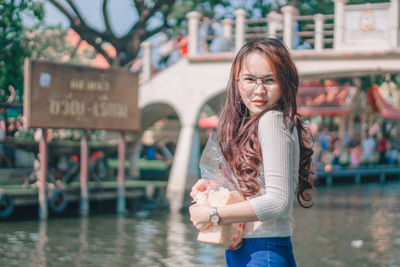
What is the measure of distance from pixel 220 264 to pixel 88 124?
6.24 m

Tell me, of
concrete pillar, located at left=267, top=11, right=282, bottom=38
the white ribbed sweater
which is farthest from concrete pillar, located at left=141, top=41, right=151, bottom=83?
the white ribbed sweater

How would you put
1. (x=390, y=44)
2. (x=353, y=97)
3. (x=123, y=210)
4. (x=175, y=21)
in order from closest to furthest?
(x=123, y=210)
(x=390, y=44)
(x=175, y=21)
(x=353, y=97)

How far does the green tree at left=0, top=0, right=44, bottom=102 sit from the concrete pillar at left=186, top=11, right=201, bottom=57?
4969mm

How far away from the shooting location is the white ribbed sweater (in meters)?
2.42

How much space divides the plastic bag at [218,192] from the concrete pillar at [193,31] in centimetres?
1854

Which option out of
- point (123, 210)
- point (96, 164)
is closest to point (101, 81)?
point (123, 210)

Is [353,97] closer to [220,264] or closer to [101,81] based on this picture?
[101,81]

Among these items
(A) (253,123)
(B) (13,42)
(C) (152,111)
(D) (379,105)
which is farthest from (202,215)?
(D) (379,105)

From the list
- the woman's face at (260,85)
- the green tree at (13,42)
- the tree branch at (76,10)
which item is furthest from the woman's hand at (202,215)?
the tree branch at (76,10)

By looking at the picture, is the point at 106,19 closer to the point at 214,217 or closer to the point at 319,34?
the point at 319,34

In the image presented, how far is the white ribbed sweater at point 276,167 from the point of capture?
7.95 feet

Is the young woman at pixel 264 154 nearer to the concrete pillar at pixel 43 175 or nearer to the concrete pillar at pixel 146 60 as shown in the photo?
the concrete pillar at pixel 43 175

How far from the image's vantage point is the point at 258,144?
8.37ft

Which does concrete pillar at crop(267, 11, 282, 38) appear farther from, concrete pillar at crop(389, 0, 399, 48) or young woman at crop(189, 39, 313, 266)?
young woman at crop(189, 39, 313, 266)
